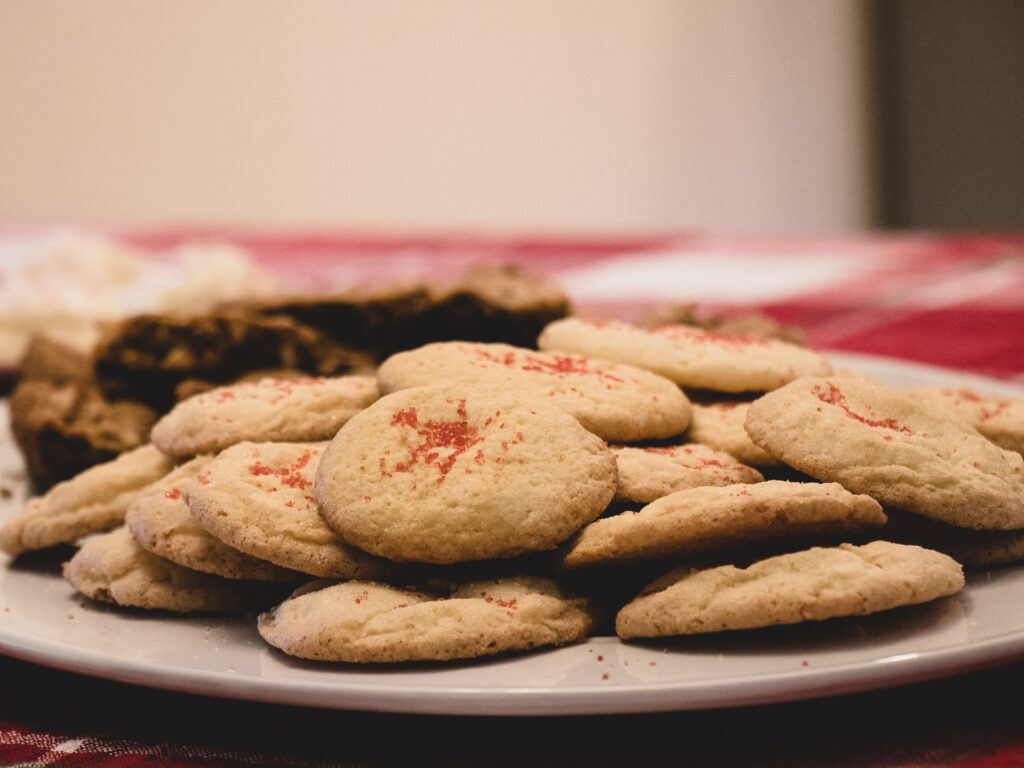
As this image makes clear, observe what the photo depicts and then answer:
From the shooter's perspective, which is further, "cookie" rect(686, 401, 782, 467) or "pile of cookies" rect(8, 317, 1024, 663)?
"cookie" rect(686, 401, 782, 467)

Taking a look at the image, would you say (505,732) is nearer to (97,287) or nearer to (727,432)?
(727,432)

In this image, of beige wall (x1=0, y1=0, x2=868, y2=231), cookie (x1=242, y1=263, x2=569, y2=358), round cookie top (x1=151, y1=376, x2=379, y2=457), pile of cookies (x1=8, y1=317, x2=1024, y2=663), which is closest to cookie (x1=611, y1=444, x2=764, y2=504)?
pile of cookies (x1=8, y1=317, x2=1024, y2=663)

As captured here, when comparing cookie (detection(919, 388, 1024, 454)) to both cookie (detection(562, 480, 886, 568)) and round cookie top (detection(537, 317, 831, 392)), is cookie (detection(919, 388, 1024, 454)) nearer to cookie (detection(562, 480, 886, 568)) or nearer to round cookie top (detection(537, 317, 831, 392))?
round cookie top (detection(537, 317, 831, 392))

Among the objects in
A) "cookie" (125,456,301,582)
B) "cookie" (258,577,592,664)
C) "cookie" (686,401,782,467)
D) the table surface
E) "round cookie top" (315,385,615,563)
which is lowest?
the table surface

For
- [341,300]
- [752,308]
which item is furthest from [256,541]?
[752,308]

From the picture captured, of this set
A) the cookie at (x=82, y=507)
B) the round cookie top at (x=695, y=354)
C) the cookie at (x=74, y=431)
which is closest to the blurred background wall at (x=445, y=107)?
the cookie at (x=74, y=431)

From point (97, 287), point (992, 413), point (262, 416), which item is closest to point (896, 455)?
point (992, 413)

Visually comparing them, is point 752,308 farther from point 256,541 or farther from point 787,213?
point 787,213
